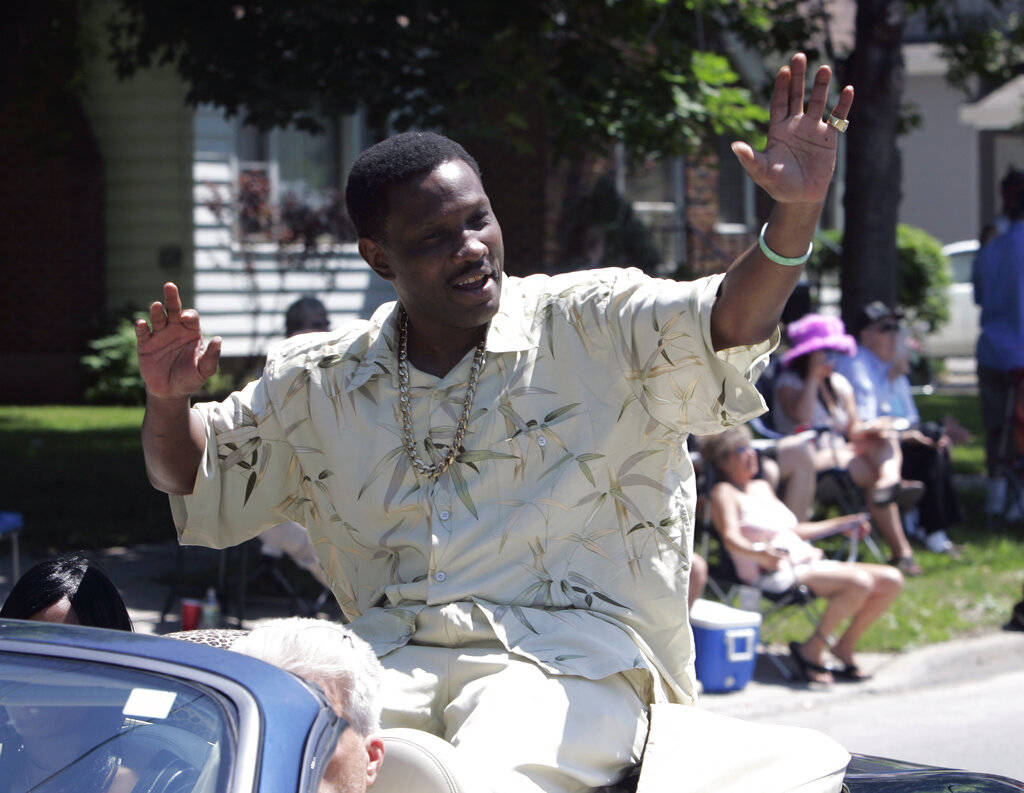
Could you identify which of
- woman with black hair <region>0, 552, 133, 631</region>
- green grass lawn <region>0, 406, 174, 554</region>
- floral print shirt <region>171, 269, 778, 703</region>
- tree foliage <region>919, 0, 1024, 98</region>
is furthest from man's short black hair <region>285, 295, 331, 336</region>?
tree foliage <region>919, 0, 1024, 98</region>

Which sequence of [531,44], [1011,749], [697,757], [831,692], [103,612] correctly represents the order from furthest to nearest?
[531,44]
[831,692]
[1011,749]
[103,612]
[697,757]

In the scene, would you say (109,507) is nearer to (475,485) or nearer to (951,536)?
(951,536)

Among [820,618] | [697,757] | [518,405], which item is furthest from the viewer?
[820,618]

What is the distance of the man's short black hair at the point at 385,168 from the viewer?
2.91 m

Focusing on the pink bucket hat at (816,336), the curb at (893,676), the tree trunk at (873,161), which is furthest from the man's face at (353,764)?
the tree trunk at (873,161)

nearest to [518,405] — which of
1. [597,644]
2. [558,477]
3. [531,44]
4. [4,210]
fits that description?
[558,477]

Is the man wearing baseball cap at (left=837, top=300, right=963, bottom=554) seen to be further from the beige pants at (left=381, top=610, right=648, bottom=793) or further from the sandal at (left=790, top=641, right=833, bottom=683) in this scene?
the beige pants at (left=381, top=610, right=648, bottom=793)

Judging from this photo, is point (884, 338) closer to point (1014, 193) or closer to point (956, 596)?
point (1014, 193)

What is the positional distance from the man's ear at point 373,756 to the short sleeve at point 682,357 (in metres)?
0.91

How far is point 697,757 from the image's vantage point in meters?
2.55

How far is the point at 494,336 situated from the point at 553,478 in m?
0.33

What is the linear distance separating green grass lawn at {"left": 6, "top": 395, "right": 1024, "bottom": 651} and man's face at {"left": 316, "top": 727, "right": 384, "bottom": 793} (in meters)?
5.53

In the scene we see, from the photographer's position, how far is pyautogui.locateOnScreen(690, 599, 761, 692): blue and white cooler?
6629mm

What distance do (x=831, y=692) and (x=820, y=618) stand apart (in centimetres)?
62
